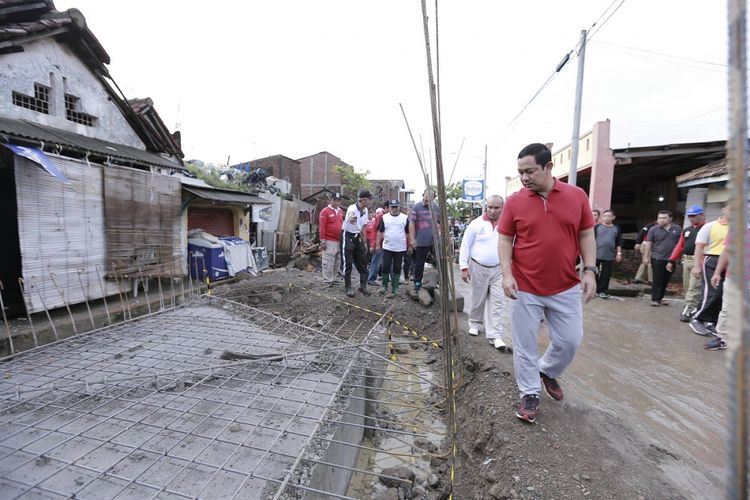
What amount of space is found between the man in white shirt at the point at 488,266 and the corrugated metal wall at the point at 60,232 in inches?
232

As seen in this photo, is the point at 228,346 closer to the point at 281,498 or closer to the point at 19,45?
the point at 281,498

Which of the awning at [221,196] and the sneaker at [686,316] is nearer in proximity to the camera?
the sneaker at [686,316]

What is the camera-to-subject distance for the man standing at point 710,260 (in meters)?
4.18

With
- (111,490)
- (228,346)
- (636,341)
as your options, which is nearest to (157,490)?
(111,490)

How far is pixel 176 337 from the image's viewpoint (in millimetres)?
4273

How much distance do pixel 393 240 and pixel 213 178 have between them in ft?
29.4

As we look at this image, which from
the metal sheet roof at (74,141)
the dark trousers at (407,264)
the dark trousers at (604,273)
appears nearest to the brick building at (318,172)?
the metal sheet roof at (74,141)

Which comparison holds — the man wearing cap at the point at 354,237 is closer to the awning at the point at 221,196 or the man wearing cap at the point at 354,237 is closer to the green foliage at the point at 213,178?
the awning at the point at 221,196

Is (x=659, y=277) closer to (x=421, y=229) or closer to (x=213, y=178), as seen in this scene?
(x=421, y=229)

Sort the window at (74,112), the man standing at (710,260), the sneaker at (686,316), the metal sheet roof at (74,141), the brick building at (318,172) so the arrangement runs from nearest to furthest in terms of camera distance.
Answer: the man standing at (710,260) < the metal sheet roof at (74,141) < the sneaker at (686,316) < the window at (74,112) < the brick building at (318,172)

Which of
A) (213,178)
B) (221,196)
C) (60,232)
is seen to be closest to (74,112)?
(60,232)

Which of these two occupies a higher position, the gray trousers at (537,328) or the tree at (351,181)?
the tree at (351,181)

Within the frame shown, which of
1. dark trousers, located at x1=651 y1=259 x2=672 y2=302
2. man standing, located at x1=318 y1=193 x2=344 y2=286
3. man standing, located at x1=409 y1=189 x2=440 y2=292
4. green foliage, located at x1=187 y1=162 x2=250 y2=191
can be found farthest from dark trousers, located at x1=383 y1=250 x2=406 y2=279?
green foliage, located at x1=187 y1=162 x2=250 y2=191

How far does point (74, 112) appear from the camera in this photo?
22.3 ft
